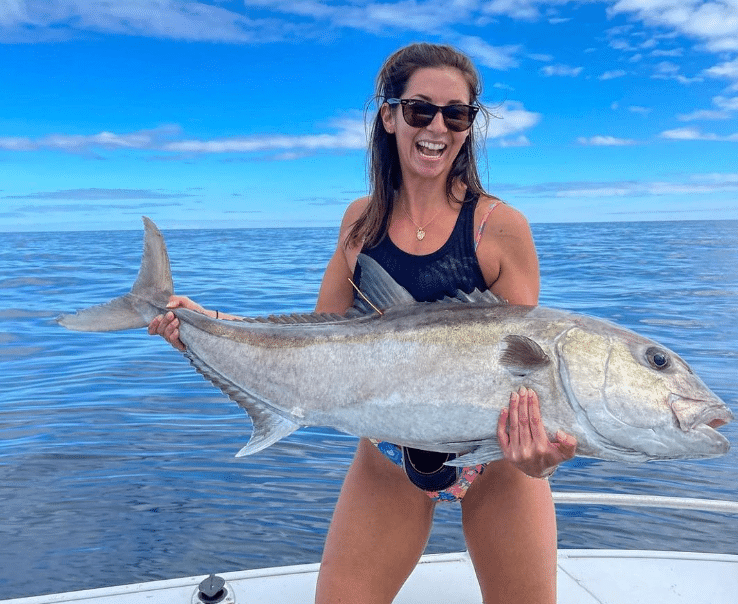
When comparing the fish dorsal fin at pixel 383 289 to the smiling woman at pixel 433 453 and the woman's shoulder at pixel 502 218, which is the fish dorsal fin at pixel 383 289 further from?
the woman's shoulder at pixel 502 218

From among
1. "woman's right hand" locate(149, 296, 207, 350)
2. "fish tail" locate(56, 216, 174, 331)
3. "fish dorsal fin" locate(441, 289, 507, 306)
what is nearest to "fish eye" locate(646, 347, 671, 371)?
"fish dorsal fin" locate(441, 289, 507, 306)

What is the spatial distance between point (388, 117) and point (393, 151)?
0.62 feet

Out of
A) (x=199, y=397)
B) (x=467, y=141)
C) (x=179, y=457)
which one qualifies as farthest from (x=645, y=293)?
(x=467, y=141)

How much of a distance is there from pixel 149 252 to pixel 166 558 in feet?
11.5

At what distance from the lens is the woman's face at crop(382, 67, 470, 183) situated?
312 cm

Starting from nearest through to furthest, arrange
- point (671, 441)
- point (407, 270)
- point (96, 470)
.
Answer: point (671, 441)
point (407, 270)
point (96, 470)

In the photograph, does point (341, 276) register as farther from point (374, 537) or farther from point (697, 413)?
point (697, 413)

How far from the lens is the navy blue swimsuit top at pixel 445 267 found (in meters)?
3.06

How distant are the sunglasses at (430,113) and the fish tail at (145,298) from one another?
1431mm

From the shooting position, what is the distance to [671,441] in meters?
2.44

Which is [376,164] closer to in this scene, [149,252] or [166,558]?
[149,252]

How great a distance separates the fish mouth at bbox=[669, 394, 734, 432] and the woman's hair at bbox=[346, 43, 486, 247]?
4.49ft

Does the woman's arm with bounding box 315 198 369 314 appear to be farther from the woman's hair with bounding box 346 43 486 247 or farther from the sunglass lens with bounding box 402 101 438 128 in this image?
the sunglass lens with bounding box 402 101 438 128

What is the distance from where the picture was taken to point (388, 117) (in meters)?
3.35
